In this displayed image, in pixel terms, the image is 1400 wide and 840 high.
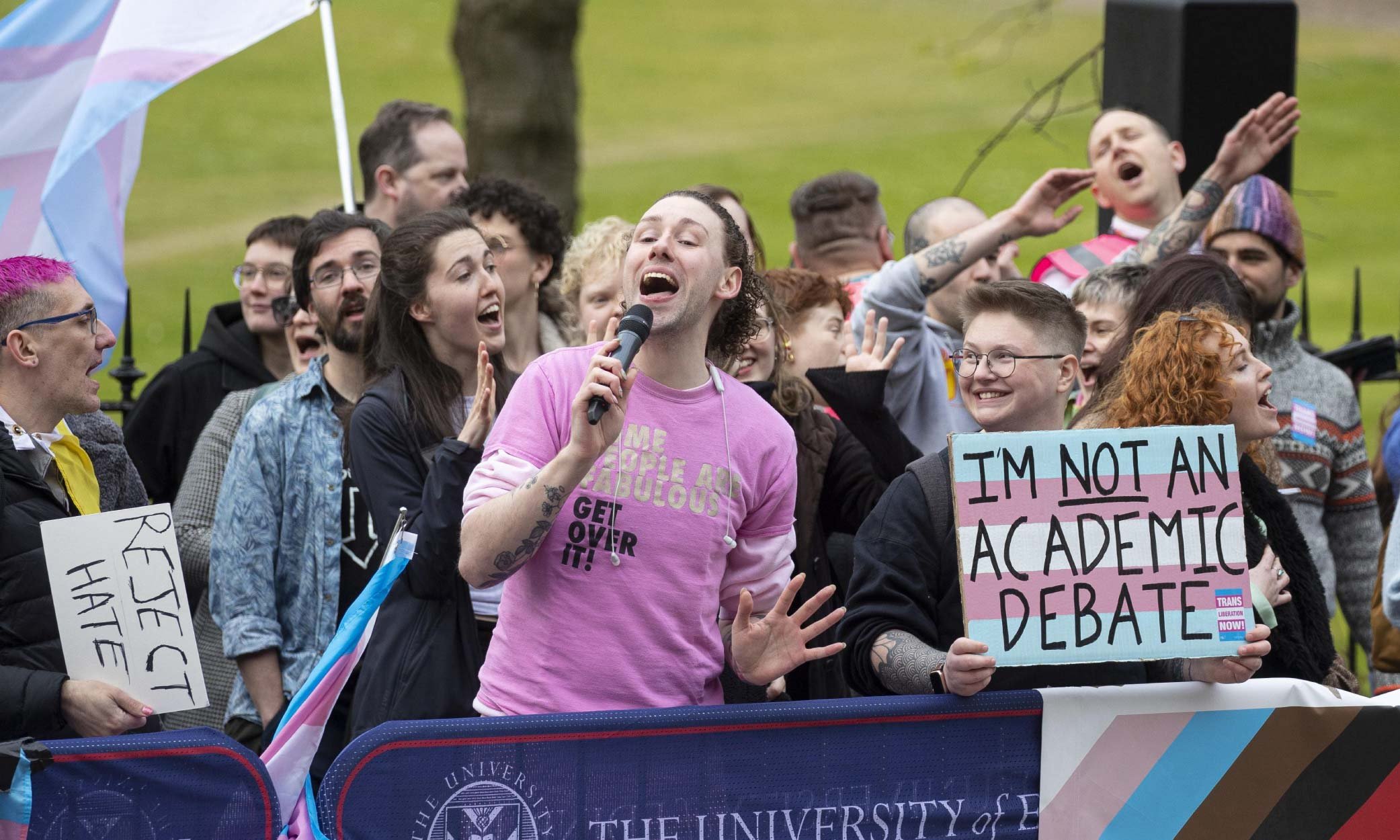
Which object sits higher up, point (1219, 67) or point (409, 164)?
point (1219, 67)

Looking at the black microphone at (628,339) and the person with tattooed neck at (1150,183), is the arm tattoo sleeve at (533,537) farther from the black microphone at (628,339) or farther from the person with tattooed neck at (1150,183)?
the person with tattooed neck at (1150,183)

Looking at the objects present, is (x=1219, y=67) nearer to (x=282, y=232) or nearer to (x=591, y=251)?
(x=591, y=251)

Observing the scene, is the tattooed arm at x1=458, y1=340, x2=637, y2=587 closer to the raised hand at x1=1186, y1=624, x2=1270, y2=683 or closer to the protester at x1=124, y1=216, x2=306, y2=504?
the raised hand at x1=1186, y1=624, x2=1270, y2=683

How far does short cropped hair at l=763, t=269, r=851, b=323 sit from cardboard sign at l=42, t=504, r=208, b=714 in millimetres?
2354

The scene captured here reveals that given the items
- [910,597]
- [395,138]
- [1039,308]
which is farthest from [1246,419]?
[395,138]

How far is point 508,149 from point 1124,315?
24.0 feet

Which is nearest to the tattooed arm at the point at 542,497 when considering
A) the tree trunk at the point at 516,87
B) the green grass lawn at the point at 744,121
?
the tree trunk at the point at 516,87

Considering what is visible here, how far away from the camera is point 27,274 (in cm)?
374

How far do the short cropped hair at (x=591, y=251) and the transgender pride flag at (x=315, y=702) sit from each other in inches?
71.3

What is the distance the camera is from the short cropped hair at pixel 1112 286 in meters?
5.06

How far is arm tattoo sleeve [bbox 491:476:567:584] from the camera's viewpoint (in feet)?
10.3

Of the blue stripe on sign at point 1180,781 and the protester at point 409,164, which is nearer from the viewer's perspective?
the blue stripe on sign at point 1180,781

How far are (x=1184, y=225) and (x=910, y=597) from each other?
261 cm

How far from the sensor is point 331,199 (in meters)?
22.7
